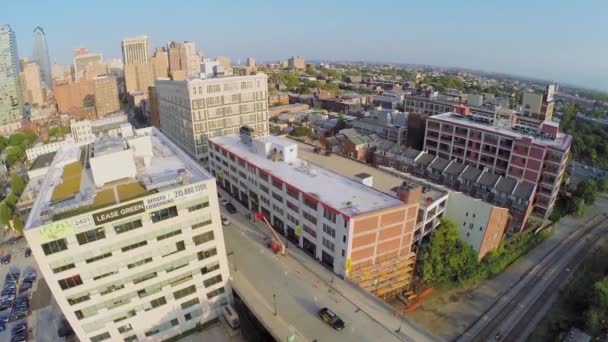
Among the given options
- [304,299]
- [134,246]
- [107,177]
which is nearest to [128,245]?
[134,246]

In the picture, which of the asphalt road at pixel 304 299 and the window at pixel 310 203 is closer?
the asphalt road at pixel 304 299

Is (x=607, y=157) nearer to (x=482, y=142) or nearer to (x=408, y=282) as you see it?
(x=482, y=142)

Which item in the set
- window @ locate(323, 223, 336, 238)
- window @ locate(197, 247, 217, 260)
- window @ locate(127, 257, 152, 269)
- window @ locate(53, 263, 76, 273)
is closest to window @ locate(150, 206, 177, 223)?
window @ locate(127, 257, 152, 269)

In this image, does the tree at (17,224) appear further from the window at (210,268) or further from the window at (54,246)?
the window at (210,268)

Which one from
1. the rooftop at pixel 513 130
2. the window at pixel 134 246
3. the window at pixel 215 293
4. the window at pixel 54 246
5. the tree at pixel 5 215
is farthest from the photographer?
the tree at pixel 5 215

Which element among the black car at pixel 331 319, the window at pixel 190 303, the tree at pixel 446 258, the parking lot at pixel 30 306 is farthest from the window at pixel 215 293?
the tree at pixel 446 258

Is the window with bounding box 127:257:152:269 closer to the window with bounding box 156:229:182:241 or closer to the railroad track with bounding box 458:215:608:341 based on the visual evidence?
the window with bounding box 156:229:182:241

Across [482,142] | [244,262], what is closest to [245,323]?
[244,262]

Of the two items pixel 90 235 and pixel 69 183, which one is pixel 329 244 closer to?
pixel 90 235
